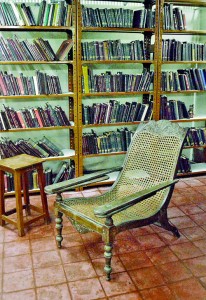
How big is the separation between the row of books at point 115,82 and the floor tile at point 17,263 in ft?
6.70

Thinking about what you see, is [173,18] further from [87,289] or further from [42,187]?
[87,289]

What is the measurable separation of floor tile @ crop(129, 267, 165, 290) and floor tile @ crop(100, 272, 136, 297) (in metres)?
0.05

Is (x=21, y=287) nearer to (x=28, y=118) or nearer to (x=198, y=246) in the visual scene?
(x=198, y=246)

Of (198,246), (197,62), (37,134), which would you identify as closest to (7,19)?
(37,134)

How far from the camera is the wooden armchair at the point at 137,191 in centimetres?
257

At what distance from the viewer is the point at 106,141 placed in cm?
436

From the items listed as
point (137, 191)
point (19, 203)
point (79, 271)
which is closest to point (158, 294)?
point (79, 271)

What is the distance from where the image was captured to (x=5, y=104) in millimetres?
4305

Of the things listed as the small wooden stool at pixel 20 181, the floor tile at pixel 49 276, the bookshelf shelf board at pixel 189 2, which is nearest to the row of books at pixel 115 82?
the bookshelf shelf board at pixel 189 2

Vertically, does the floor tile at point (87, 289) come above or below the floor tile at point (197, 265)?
below

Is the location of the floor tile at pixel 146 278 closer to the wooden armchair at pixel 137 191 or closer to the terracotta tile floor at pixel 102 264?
the terracotta tile floor at pixel 102 264

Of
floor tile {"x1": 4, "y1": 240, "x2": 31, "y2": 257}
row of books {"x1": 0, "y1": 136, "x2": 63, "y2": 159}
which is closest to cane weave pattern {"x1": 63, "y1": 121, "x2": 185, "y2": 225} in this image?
floor tile {"x1": 4, "y1": 240, "x2": 31, "y2": 257}

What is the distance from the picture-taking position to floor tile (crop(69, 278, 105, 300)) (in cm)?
237

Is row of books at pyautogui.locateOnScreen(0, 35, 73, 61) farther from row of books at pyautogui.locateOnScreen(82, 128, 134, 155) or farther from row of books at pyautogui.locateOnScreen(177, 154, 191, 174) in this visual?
row of books at pyautogui.locateOnScreen(177, 154, 191, 174)
